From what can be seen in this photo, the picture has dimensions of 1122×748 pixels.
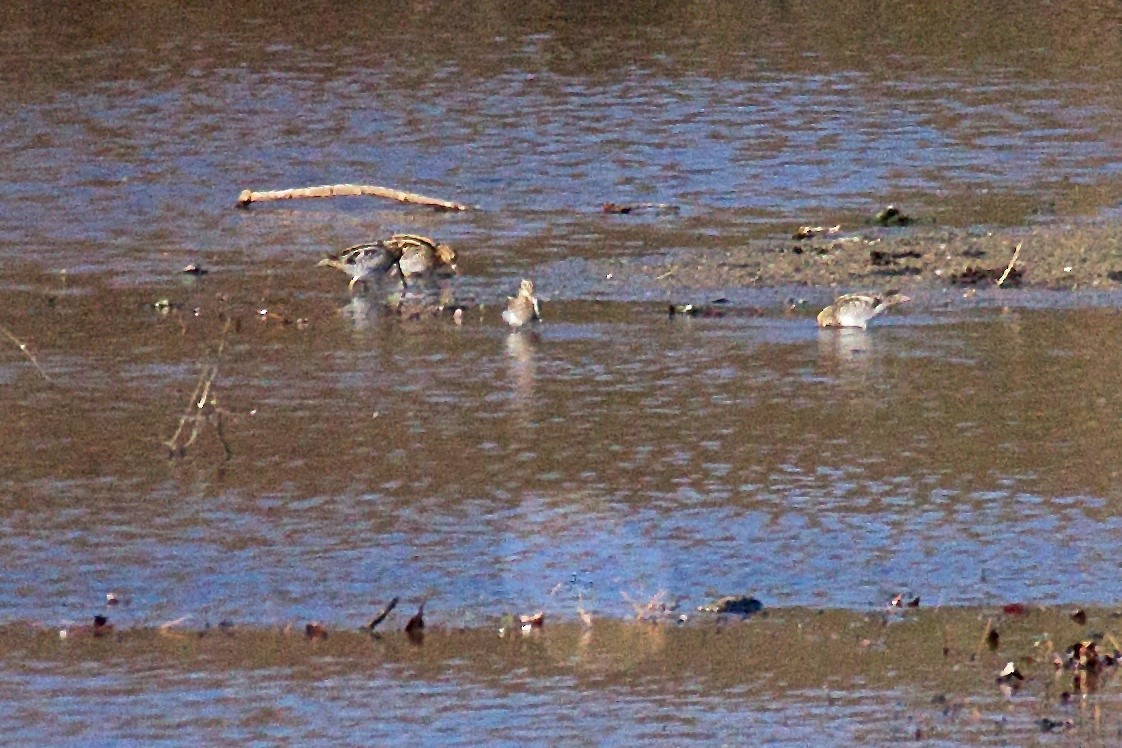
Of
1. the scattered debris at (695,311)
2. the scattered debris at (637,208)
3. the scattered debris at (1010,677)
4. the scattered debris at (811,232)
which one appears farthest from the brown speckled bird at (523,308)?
the scattered debris at (1010,677)

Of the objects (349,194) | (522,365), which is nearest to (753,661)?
(522,365)

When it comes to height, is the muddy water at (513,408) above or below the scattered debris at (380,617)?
above

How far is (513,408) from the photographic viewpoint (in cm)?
1115

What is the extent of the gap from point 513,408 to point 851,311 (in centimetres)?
261

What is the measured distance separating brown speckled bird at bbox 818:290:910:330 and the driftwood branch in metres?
5.46

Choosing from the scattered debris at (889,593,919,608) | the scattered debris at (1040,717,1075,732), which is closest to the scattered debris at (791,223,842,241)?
the scattered debris at (889,593,919,608)

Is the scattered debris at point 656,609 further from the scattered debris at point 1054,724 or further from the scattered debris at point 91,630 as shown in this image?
the scattered debris at point 91,630

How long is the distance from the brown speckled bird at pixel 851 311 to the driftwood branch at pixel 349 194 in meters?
5.46

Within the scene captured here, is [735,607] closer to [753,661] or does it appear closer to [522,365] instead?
[753,661]

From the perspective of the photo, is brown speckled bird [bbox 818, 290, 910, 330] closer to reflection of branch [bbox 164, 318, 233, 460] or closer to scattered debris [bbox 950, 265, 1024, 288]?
scattered debris [bbox 950, 265, 1024, 288]

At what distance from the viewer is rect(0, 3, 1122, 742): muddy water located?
789 cm

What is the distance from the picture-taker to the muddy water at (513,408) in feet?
25.9

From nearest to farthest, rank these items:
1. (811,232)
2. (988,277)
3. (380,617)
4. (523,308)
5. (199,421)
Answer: (380,617) → (199,421) → (523,308) → (988,277) → (811,232)

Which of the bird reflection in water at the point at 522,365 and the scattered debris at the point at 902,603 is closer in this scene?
the scattered debris at the point at 902,603
